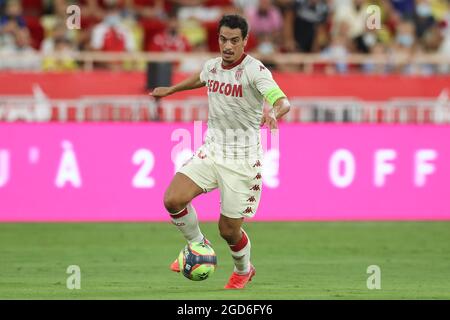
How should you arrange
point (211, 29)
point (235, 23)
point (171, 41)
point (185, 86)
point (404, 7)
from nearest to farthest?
1. point (235, 23)
2. point (185, 86)
3. point (171, 41)
4. point (211, 29)
5. point (404, 7)

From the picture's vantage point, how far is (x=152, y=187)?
62.5 feet

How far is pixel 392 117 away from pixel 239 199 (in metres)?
9.52

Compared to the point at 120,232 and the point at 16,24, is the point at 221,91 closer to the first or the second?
the point at 120,232

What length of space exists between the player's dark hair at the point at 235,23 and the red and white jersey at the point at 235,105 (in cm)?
28

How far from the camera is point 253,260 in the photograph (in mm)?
15188

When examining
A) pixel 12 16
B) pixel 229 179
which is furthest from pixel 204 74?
pixel 12 16

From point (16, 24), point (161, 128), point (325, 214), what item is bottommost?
point (325, 214)

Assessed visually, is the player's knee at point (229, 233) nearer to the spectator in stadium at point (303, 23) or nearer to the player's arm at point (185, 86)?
the player's arm at point (185, 86)

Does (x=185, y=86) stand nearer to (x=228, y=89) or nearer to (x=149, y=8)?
(x=228, y=89)

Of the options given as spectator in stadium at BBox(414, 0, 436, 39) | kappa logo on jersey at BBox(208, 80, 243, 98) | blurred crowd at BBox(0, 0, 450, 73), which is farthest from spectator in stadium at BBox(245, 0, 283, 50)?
kappa logo on jersey at BBox(208, 80, 243, 98)

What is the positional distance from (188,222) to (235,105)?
1160mm

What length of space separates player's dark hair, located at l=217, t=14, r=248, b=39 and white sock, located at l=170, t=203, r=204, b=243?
5.48 ft
